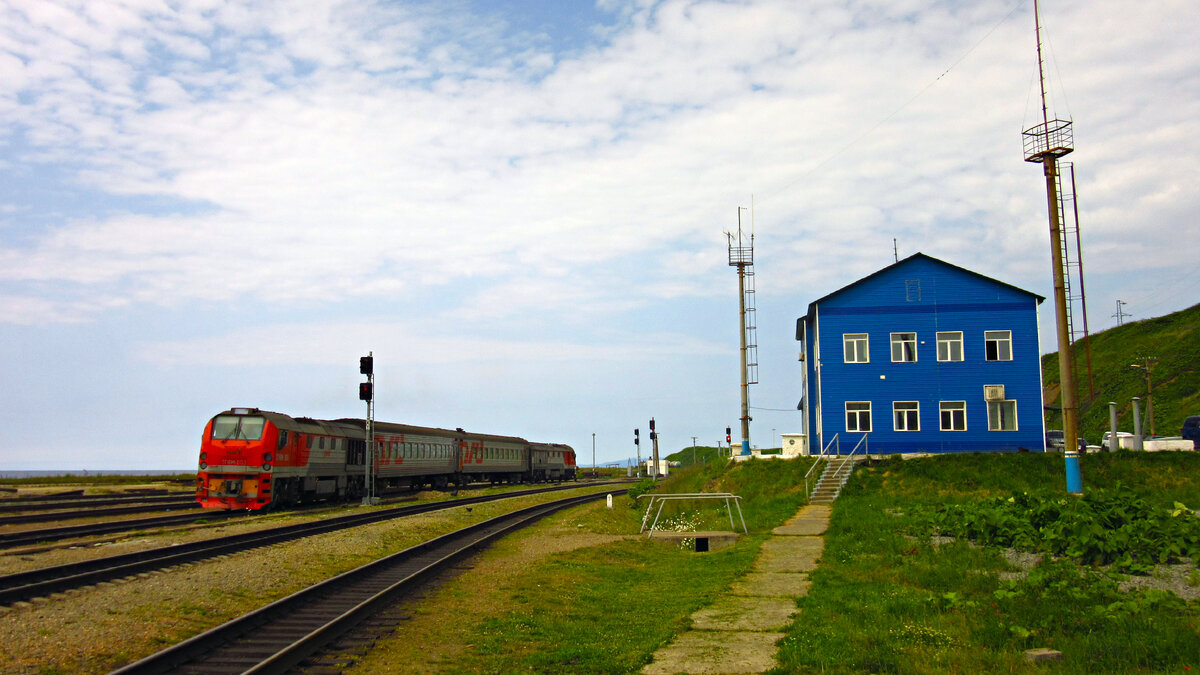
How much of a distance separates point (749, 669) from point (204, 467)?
23.1 metres

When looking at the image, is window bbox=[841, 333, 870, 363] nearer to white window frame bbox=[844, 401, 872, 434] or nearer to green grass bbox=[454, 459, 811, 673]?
white window frame bbox=[844, 401, 872, 434]

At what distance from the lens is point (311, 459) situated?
29688mm

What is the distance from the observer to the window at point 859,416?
112 feet

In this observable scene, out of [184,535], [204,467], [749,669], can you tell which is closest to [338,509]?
[204,467]

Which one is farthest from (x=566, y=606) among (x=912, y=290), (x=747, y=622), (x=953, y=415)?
(x=912, y=290)

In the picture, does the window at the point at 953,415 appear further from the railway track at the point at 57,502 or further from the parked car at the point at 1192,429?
the railway track at the point at 57,502

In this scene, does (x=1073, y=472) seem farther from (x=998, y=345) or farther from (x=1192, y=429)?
(x=1192, y=429)

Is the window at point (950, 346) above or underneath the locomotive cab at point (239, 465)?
above

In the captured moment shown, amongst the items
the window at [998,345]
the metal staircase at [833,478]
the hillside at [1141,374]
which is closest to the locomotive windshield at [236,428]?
the metal staircase at [833,478]

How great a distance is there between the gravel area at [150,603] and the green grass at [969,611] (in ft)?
22.6

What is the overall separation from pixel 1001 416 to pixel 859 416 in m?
5.53

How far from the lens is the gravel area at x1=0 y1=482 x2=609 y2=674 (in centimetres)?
841

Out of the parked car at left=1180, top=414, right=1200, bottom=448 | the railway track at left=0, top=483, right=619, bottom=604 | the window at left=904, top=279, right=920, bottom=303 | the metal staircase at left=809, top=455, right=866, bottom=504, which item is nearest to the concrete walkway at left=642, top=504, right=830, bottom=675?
the railway track at left=0, top=483, right=619, bottom=604

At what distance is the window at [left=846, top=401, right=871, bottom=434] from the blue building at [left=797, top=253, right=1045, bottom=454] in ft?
0.13
